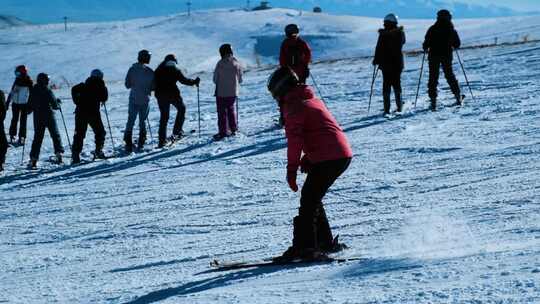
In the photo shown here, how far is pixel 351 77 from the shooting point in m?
21.9

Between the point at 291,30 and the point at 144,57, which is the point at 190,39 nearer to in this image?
the point at 144,57

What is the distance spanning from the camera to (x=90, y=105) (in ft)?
41.0

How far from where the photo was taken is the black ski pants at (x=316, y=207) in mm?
5926

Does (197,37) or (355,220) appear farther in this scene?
(197,37)

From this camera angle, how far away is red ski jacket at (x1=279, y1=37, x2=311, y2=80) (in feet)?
40.2

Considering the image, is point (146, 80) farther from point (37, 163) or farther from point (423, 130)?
point (423, 130)

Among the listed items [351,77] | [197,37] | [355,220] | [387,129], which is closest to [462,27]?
[197,37]

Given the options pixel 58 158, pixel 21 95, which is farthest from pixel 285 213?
pixel 21 95

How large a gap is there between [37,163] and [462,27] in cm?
5357

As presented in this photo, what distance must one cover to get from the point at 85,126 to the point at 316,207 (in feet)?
24.0

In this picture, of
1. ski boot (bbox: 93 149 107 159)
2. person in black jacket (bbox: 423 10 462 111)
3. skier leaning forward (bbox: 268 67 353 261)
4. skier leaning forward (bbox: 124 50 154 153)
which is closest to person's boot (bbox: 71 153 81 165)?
ski boot (bbox: 93 149 107 159)

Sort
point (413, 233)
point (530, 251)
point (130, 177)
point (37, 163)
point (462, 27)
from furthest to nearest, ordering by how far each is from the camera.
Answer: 1. point (462, 27)
2. point (37, 163)
3. point (130, 177)
4. point (413, 233)
5. point (530, 251)

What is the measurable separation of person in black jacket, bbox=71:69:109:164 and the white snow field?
0.43 meters

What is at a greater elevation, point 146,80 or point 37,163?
point 146,80
